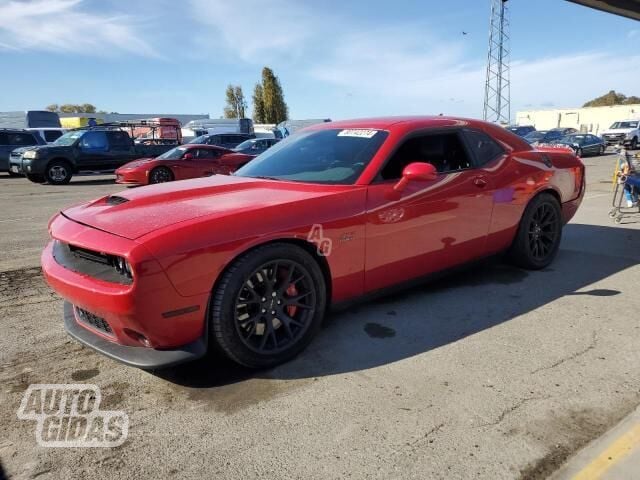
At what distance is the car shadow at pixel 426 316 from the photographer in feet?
9.74

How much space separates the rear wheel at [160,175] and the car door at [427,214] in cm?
1060

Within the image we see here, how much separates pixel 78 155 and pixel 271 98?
198 ft

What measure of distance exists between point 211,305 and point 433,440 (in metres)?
1.33

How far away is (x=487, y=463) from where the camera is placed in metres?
2.10

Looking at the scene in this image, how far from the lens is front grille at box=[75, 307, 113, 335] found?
2756 millimetres

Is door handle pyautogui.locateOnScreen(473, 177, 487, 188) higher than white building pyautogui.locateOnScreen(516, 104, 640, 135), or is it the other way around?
white building pyautogui.locateOnScreen(516, 104, 640, 135)

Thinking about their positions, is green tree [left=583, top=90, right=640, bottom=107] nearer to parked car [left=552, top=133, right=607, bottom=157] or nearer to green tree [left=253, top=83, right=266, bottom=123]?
green tree [left=253, top=83, right=266, bottom=123]

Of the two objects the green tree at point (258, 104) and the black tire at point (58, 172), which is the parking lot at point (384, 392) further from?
the green tree at point (258, 104)

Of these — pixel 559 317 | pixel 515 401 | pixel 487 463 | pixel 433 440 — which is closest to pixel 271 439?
pixel 433 440

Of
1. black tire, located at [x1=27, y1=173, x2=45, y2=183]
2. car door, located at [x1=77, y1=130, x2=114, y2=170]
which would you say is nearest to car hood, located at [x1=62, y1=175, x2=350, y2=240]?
black tire, located at [x1=27, y1=173, x2=45, y2=183]

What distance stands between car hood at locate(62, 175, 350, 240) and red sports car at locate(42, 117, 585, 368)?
0.5 inches

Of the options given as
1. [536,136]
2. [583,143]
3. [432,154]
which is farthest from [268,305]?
[536,136]

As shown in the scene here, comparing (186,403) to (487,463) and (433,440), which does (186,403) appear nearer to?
(433,440)

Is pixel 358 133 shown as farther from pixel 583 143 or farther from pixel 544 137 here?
pixel 544 137
